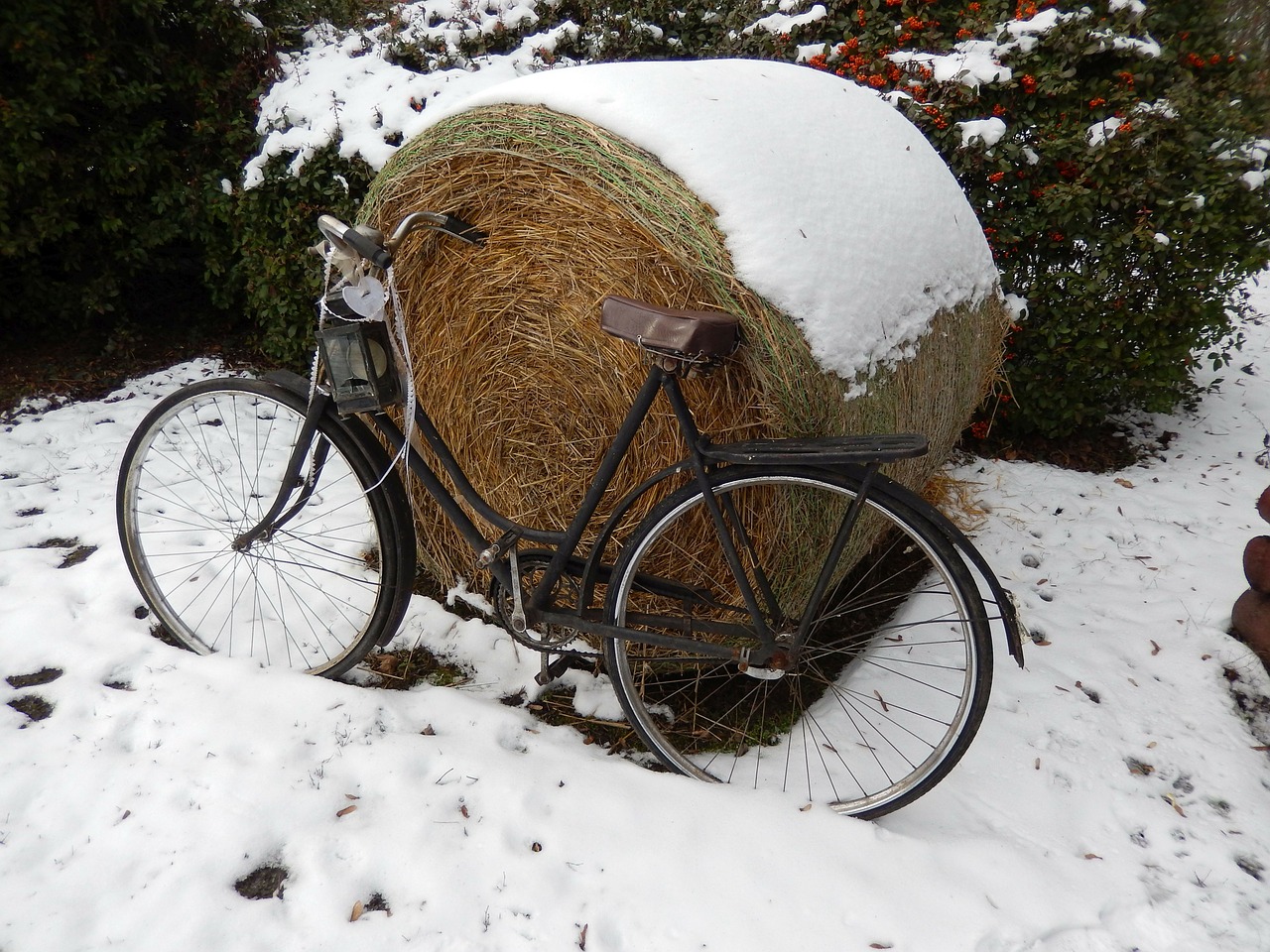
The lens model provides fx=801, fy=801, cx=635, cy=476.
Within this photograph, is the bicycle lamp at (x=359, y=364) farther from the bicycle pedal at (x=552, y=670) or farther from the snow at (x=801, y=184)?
the bicycle pedal at (x=552, y=670)

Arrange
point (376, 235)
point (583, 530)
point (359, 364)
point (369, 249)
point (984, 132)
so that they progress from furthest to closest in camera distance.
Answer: point (984, 132) → point (583, 530) → point (359, 364) → point (376, 235) → point (369, 249)

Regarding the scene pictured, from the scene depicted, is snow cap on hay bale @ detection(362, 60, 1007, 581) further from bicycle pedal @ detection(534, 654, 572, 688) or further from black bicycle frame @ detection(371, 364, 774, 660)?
bicycle pedal @ detection(534, 654, 572, 688)

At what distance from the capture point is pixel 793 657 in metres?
1.89

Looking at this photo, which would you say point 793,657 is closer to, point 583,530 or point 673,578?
point 673,578

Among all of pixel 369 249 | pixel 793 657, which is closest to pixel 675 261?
pixel 369 249

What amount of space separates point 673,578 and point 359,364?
102 centimetres

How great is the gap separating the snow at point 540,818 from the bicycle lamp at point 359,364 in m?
0.84

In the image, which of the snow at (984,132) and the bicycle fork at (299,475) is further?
the snow at (984,132)

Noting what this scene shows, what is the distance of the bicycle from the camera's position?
178 centimetres

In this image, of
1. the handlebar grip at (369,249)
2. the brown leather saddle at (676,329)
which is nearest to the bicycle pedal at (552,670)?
the brown leather saddle at (676,329)

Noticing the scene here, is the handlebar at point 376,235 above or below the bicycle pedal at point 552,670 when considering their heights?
above

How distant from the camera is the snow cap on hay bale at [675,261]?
1.79 meters

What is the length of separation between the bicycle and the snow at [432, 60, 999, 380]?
0.77ft

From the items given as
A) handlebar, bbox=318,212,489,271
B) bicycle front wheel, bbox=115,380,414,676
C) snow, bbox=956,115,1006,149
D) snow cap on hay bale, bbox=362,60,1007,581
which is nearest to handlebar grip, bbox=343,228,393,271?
handlebar, bbox=318,212,489,271
